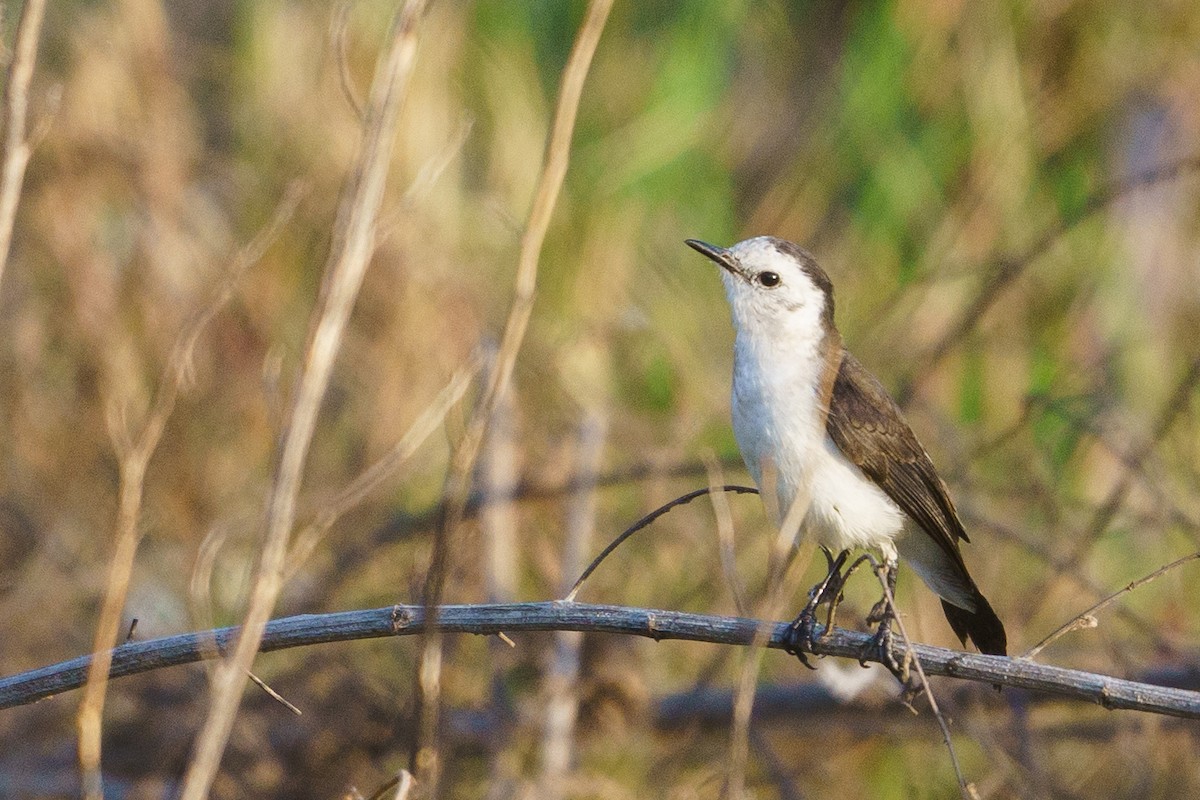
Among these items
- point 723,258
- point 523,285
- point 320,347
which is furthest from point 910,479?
point 320,347

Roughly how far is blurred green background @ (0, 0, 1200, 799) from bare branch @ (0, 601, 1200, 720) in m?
1.85

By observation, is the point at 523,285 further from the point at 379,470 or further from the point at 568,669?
the point at 568,669

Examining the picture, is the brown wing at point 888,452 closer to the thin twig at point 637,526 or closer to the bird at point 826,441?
the bird at point 826,441

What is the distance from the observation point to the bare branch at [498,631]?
7.80 feet

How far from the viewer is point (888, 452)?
3.82 metres

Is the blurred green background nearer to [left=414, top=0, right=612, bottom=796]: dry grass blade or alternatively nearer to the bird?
the bird

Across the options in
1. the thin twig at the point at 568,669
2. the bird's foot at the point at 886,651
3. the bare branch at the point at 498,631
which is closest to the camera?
the bare branch at the point at 498,631

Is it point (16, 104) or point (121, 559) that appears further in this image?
point (16, 104)

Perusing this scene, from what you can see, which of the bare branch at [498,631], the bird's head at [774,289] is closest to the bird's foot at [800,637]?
the bare branch at [498,631]

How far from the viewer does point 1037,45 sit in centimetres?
731

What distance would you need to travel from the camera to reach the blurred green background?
16.0 ft

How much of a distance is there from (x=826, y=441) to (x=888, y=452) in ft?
0.76

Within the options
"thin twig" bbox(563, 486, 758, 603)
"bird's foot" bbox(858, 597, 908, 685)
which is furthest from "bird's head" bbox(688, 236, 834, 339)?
"thin twig" bbox(563, 486, 758, 603)

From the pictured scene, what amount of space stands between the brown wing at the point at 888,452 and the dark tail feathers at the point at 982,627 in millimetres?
172
